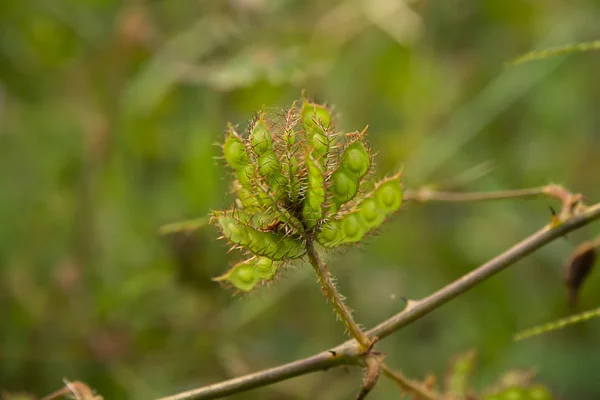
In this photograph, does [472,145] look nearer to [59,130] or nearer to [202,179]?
[202,179]

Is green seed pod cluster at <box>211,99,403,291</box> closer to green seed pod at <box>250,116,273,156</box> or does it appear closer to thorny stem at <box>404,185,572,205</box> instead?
green seed pod at <box>250,116,273,156</box>

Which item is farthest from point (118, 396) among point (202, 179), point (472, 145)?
point (472, 145)

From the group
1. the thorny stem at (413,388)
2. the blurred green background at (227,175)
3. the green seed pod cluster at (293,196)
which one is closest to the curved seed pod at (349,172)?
the green seed pod cluster at (293,196)

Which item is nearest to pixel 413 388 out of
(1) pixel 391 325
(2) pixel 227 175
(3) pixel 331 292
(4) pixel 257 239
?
(1) pixel 391 325

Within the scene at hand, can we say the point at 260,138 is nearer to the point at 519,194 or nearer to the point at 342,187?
the point at 342,187

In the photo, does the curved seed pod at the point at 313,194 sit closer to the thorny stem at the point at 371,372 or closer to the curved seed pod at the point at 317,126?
the curved seed pod at the point at 317,126
